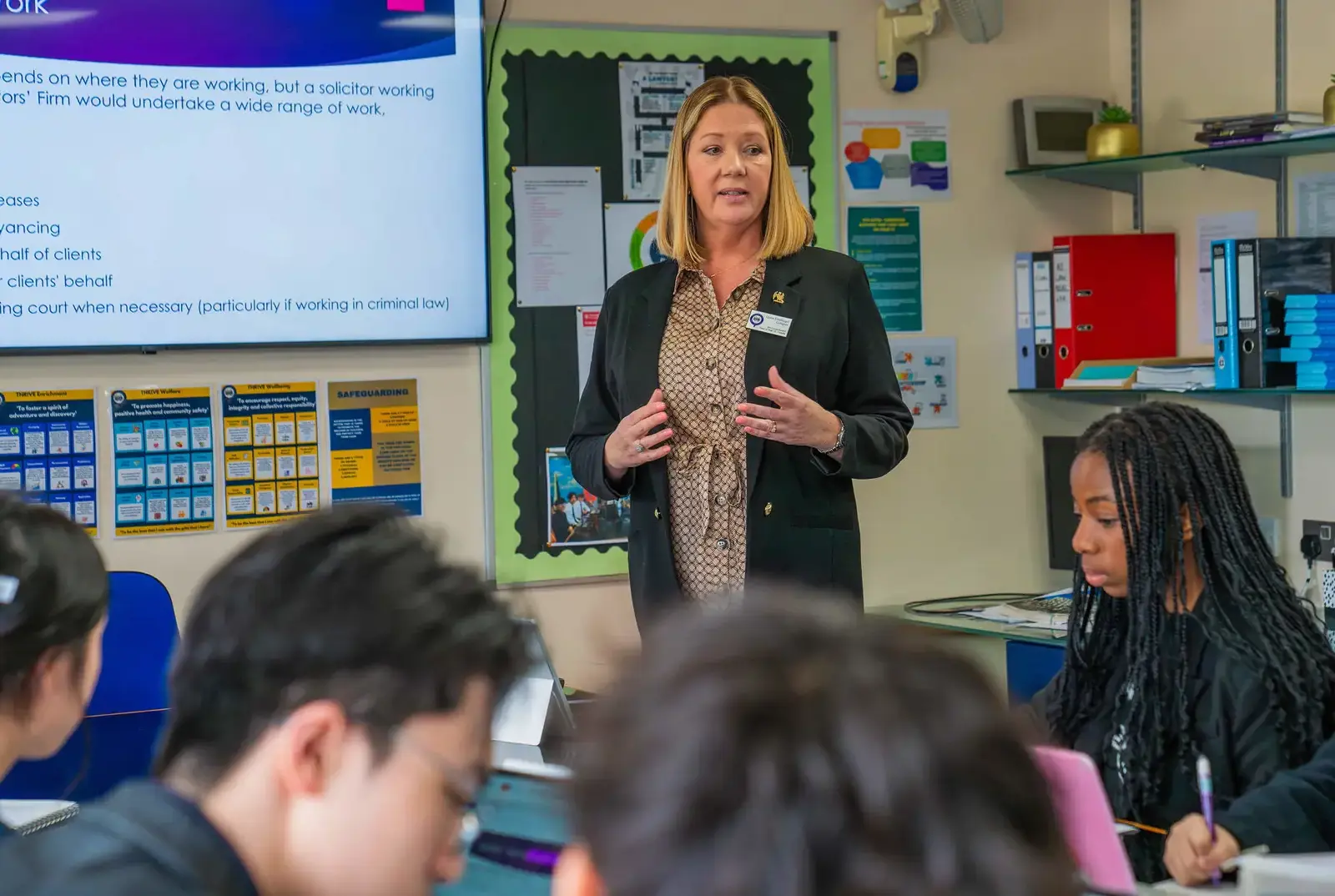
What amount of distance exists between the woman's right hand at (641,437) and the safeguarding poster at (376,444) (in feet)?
3.20

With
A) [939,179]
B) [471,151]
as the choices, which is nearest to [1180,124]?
[939,179]

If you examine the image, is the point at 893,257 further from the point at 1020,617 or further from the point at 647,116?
the point at 1020,617

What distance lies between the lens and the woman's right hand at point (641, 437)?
239 cm

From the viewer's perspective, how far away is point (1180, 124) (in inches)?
148

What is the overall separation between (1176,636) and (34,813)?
1.48m

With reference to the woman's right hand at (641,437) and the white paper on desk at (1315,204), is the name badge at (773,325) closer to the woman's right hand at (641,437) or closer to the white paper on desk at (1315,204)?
the woman's right hand at (641,437)

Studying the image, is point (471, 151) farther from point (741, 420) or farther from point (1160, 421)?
point (1160, 421)

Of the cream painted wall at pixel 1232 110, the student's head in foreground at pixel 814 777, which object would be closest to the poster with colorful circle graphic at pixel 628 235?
the cream painted wall at pixel 1232 110

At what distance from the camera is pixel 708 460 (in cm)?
252

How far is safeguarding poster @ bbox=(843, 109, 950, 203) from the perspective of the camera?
3.71 metres

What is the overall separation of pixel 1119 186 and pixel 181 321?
2553mm

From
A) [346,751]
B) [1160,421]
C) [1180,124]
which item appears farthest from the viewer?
[1180,124]

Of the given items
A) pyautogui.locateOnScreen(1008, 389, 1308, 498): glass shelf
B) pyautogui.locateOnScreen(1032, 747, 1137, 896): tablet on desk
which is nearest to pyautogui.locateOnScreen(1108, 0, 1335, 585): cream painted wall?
pyautogui.locateOnScreen(1008, 389, 1308, 498): glass shelf

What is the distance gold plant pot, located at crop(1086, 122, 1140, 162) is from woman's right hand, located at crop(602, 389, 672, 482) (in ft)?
6.19
